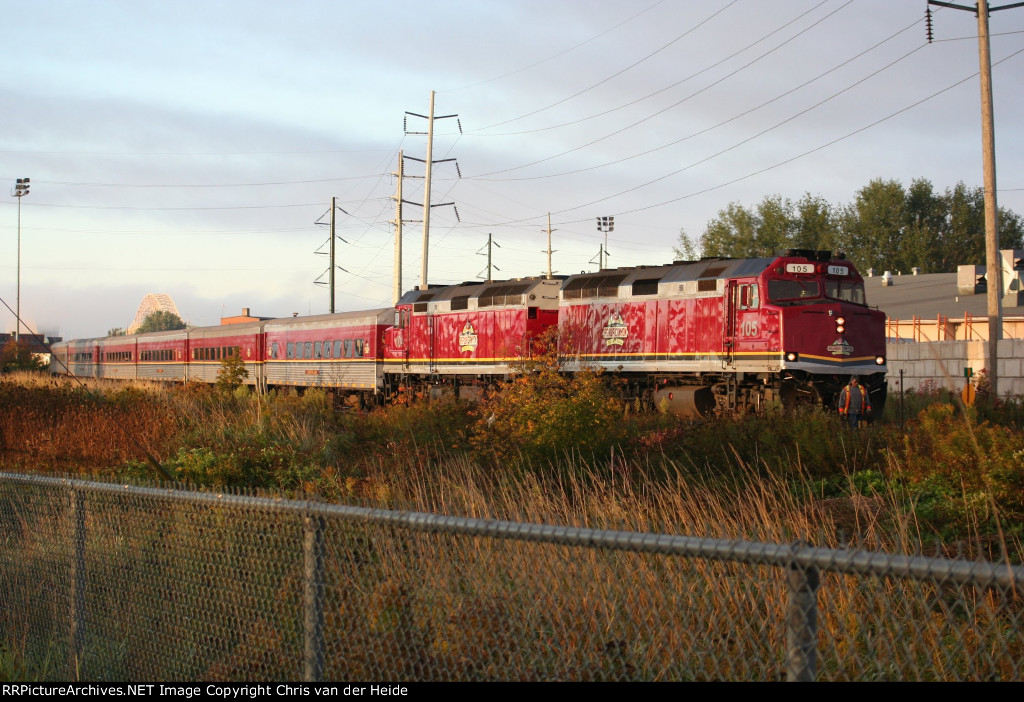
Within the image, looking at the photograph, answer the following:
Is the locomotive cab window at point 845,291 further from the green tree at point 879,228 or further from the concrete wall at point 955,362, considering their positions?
the green tree at point 879,228

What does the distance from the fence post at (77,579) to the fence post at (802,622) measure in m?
5.03

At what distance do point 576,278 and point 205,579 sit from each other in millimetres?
19494

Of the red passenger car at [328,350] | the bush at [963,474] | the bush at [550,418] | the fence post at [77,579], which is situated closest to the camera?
the fence post at [77,579]

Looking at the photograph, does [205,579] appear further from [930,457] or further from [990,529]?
[930,457]

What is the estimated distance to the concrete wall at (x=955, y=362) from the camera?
26.5 m

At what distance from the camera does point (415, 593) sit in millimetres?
5121

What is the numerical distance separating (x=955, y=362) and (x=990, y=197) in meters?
9.35

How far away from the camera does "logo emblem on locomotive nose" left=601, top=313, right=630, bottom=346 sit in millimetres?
23078

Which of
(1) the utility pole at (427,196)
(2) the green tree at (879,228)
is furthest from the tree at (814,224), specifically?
(1) the utility pole at (427,196)

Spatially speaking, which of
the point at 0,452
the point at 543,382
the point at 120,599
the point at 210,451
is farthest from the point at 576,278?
the point at 120,599

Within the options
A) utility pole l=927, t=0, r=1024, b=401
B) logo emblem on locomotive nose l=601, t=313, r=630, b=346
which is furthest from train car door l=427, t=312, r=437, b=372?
utility pole l=927, t=0, r=1024, b=401

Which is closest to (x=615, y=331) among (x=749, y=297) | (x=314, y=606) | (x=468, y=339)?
(x=749, y=297)

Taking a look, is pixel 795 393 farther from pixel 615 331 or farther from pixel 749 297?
pixel 615 331

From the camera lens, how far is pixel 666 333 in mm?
22000
